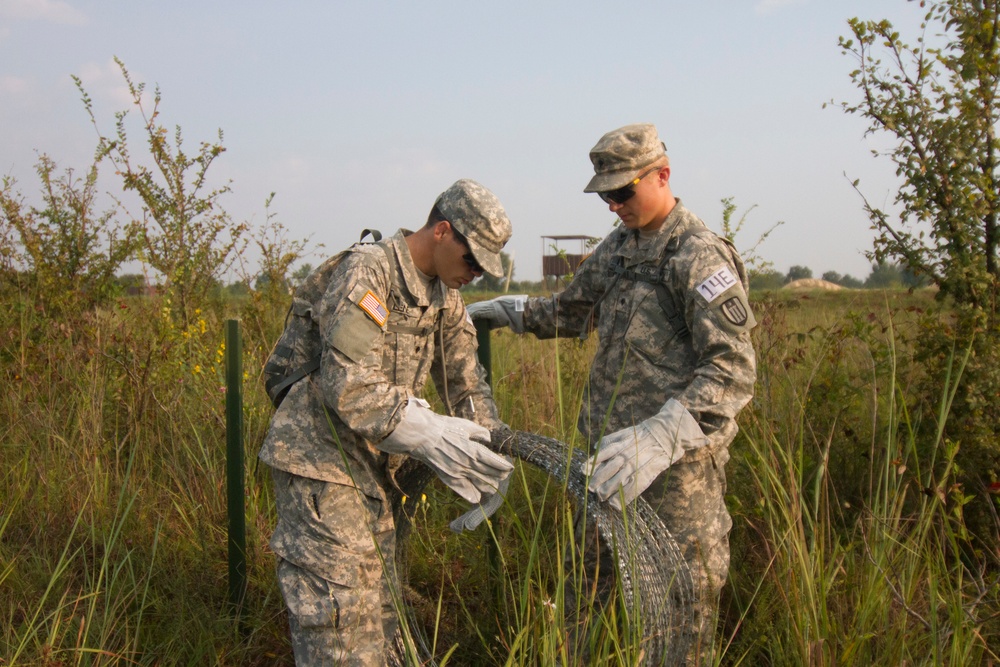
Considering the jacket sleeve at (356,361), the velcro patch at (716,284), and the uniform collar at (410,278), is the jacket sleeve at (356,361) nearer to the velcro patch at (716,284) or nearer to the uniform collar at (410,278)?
the uniform collar at (410,278)

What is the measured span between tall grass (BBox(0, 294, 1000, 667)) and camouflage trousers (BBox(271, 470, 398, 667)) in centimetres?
43

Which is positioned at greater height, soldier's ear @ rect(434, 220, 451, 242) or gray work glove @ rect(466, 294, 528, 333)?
soldier's ear @ rect(434, 220, 451, 242)

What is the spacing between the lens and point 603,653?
215cm

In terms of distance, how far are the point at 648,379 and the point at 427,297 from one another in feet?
2.90

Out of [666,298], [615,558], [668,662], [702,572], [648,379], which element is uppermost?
[666,298]

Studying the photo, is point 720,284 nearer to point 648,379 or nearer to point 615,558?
point 648,379

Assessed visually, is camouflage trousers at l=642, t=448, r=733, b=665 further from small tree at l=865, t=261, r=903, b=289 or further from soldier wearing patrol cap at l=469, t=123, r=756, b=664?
small tree at l=865, t=261, r=903, b=289

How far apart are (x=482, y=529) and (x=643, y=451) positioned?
125 cm

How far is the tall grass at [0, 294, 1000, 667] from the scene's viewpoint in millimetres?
2422

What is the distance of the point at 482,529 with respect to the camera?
12.3ft

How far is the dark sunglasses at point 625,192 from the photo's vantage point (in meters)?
3.06

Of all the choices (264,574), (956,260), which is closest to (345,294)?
(264,574)

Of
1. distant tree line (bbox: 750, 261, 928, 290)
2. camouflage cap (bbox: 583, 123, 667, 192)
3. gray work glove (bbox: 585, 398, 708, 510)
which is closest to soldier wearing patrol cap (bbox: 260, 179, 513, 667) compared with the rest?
gray work glove (bbox: 585, 398, 708, 510)

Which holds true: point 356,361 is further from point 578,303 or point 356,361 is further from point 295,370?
point 578,303
